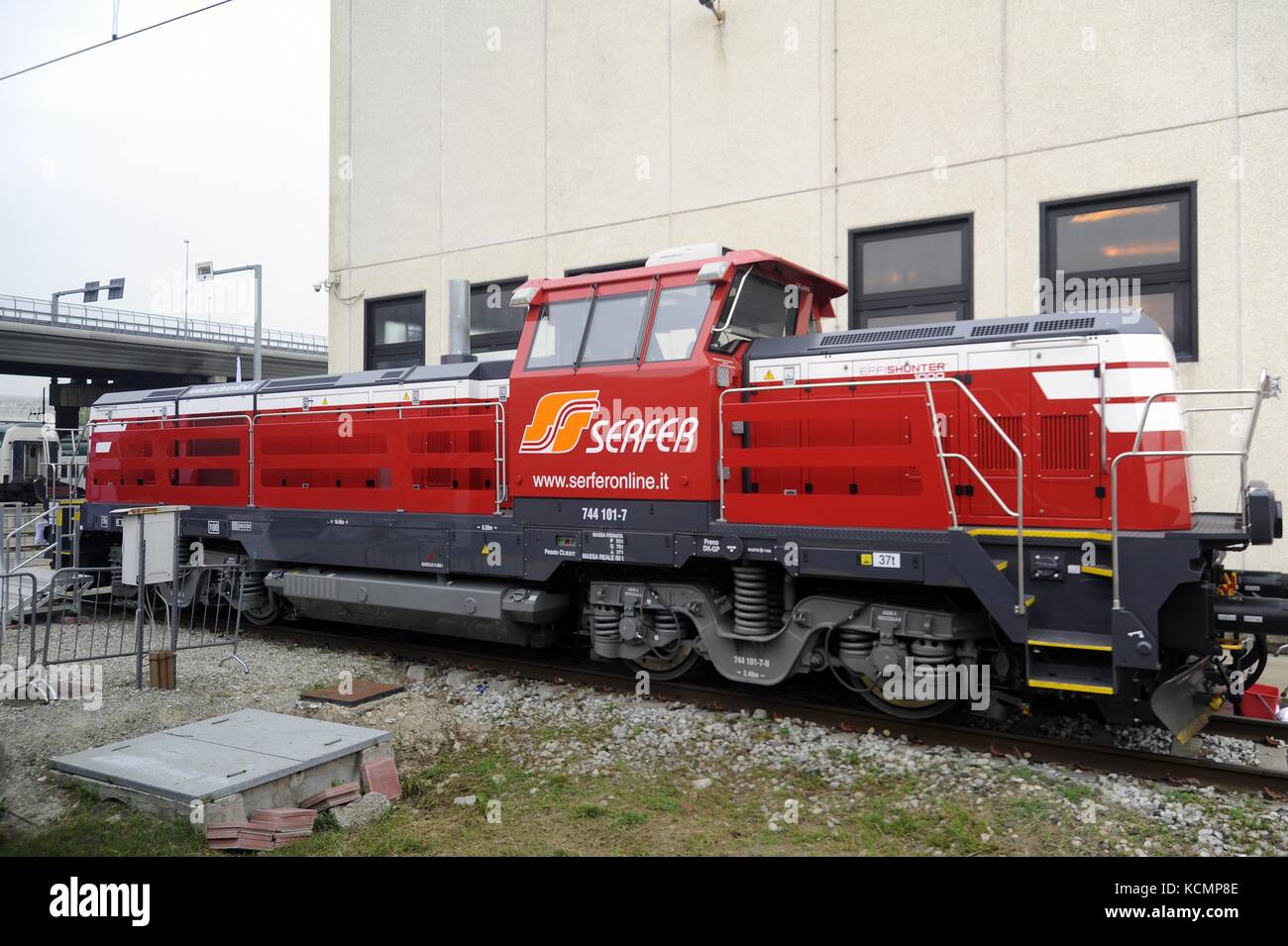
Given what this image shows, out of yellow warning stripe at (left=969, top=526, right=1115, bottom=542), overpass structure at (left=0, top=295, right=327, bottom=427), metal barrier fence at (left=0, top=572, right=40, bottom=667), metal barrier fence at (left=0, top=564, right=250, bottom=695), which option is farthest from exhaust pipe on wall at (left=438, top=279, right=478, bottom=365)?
overpass structure at (left=0, top=295, right=327, bottom=427)

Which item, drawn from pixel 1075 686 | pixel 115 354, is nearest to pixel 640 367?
pixel 1075 686

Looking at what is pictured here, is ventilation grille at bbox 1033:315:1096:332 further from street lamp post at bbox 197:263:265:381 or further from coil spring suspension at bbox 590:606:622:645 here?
street lamp post at bbox 197:263:265:381

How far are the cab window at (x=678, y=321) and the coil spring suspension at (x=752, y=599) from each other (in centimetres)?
189

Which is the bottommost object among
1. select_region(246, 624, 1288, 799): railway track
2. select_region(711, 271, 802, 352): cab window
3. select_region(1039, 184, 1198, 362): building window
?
select_region(246, 624, 1288, 799): railway track

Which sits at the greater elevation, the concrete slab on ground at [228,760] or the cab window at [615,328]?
the cab window at [615,328]

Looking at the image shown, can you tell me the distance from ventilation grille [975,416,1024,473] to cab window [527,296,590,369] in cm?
353

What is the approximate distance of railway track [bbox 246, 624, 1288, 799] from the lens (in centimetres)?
573

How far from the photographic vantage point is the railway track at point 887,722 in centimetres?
573

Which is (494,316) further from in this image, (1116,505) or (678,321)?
(1116,505)

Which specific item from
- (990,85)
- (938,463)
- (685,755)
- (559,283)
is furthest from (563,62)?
(685,755)

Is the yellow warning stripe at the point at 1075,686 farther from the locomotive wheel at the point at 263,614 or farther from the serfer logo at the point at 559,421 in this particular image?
the locomotive wheel at the point at 263,614

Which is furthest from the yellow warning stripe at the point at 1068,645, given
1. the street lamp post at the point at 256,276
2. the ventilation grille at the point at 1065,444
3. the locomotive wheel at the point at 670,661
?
the street lamp post at the point at 256,276

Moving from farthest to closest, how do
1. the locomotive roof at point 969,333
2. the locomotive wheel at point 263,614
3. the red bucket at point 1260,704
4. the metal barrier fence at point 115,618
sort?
the locomotive wheel at point 263,614 → the metal barrier fence at point 115,618 → the red bucket at point 1260,704 → the locomotive roof at point 969,333

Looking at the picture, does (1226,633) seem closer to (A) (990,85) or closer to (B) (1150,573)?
(B) (1150,573)
